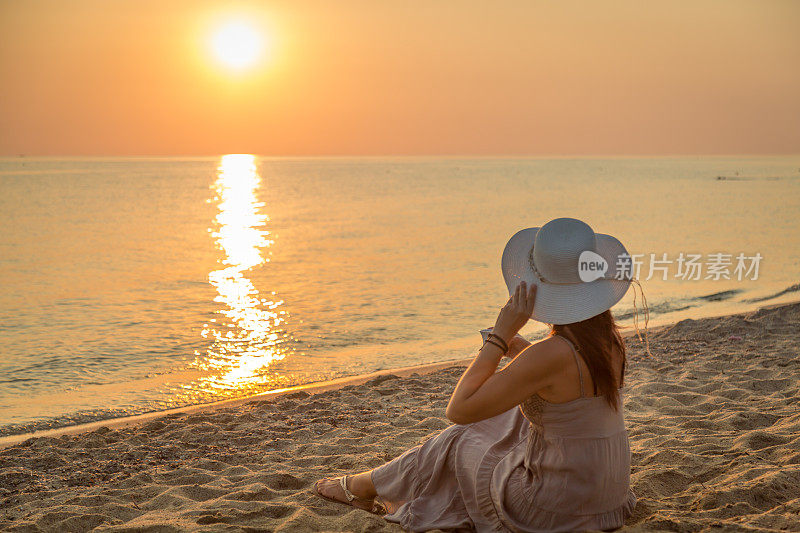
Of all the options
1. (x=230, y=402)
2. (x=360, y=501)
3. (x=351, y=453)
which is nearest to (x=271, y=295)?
Result: (x=230, y=402)

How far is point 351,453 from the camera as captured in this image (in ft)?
16.9

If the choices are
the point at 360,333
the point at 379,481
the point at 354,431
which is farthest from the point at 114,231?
the point at 379,481

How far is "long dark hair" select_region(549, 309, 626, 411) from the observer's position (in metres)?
2.87

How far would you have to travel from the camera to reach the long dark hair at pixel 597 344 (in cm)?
287

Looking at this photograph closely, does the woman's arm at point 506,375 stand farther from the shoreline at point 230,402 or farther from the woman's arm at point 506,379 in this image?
the shoreline at point 230,402

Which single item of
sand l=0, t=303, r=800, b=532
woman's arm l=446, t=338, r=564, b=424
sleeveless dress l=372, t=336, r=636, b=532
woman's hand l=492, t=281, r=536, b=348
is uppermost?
woman's hand l=492, t=281, r=536, b=348

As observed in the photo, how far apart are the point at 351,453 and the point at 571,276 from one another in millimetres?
2891

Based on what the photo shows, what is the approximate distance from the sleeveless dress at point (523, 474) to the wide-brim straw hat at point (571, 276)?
17 centimetres

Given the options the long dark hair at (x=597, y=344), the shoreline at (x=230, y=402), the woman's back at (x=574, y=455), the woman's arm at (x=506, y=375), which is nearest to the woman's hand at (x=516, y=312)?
the woman's arm at (x=506, y=375)

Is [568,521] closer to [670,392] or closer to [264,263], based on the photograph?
[670,392]

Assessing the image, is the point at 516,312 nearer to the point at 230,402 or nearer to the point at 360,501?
the point at 360,501

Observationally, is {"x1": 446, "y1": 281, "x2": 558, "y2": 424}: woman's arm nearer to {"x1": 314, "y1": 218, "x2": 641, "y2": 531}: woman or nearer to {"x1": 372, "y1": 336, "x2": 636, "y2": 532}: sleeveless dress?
{"x1": 314, "y1": 218, "x2": 641, "y2": 531}: woman

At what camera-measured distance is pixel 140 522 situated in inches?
148

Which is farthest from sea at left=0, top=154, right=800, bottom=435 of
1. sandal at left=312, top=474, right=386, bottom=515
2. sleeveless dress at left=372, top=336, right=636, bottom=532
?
sleeveless dress at left=372, top=336, right=636, bottom=532
